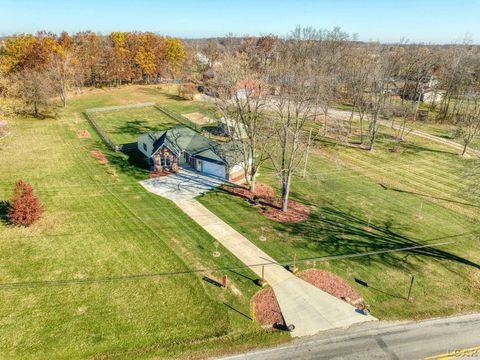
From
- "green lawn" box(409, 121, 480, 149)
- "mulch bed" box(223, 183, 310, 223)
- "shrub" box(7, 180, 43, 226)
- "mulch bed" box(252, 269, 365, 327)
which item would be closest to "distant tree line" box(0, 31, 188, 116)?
"shrub" box(7, 180, 43, 226)

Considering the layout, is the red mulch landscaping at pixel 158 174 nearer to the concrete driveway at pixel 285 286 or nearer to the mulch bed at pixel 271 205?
the concrete driveway at pixel 285 286

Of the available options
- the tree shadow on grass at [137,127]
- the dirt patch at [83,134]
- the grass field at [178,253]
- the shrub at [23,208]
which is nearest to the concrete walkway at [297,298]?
the grass field at [178,253]

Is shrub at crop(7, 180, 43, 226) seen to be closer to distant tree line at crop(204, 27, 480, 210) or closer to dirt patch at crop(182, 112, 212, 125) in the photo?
distant tree line at crop(204, 27, 480, 210)

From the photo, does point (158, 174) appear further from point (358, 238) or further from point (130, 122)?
point (130, 122)

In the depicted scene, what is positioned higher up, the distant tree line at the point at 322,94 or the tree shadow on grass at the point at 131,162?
the distant tree line at the point at 322,94

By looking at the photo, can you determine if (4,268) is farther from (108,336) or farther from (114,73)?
(114,73)

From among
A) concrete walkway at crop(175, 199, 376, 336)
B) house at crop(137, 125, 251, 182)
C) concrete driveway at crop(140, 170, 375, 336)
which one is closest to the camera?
concrete walkway at crop(175, 199, 376, 336)
